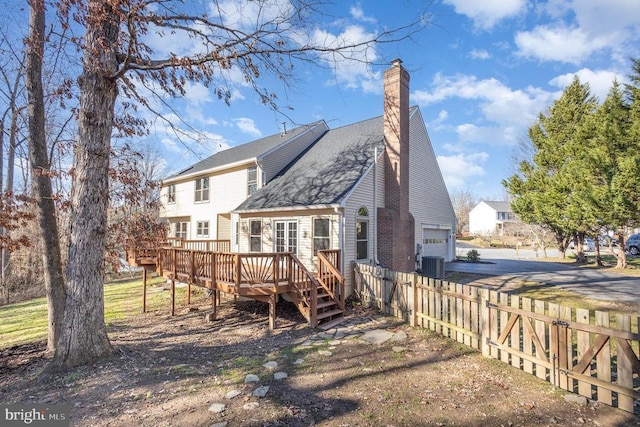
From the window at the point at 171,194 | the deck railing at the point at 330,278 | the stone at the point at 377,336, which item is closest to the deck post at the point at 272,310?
the deck railing at the point at 330,278

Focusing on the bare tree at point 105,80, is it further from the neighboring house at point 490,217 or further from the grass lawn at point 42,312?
the neighboring house at point 490,217

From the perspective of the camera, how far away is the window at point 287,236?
11.3 metres

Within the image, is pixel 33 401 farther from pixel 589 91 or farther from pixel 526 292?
pixel 589 91

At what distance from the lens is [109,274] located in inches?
864

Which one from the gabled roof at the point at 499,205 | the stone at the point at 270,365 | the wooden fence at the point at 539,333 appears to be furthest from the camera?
the gabled roof at the point at 499,205

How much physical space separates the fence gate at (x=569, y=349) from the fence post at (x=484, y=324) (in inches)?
1.4

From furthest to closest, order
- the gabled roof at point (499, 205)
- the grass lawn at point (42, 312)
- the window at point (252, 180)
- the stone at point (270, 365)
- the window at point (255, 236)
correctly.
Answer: the gabled roof at point (499, 205) < the window at point (252, 180) < the window at point (255, 236) < the grass lawn at point (42, 312) < the stone at point (270, 365)

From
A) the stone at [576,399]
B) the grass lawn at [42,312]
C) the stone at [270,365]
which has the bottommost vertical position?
the grass lawn at [42,312]

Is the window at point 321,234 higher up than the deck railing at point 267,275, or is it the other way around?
the window at point 321,234

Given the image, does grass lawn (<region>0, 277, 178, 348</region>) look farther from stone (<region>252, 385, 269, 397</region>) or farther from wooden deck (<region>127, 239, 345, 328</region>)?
stone (<region>252, 385, 269, 397</region>)

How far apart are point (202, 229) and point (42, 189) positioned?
10612mm

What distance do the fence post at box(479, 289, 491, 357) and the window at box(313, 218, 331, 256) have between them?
17.2 ft

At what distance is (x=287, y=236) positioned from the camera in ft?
37.8

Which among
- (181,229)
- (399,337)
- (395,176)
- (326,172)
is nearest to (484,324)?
(399,337)
